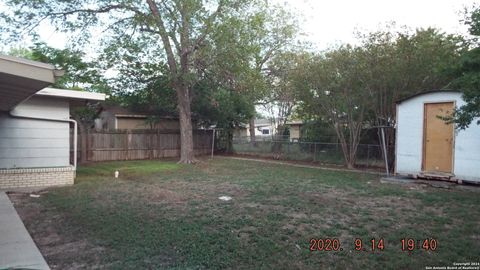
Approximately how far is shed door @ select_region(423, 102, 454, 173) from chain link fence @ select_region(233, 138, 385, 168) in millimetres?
3651

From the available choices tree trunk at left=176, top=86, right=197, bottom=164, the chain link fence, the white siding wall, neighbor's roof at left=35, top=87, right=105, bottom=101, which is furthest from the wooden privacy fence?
neighbor's roof at left=35, top=87, right=105, bottom=101

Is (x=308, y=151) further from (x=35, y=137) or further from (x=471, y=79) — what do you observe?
(x=471, y=79)

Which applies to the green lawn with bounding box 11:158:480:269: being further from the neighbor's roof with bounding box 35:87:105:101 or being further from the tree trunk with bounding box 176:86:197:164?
the tree trunk with bounding box 176:86:197:164

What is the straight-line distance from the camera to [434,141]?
31.7 ft

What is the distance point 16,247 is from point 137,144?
47.4 feet

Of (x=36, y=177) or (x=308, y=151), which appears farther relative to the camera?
(x=308, y=151)

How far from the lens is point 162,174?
40.5 ft

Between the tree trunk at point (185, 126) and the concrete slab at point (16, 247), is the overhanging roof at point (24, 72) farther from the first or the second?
the tree trunk at point (185, 126)

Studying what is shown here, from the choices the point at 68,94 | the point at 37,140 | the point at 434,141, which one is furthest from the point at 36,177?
the point at 434,141

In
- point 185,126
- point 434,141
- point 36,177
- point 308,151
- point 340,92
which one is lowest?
point 36,177

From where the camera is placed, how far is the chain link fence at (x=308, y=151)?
13907mm

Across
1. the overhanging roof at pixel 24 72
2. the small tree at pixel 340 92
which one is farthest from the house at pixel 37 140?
the small tree at pixel 340 92

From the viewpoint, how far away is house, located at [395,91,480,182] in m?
8.91

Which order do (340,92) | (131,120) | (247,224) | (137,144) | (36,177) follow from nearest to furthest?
1. (247,224)
2. (36,177)
3. (340,92)
4. (137,144)
5. (131,120)
